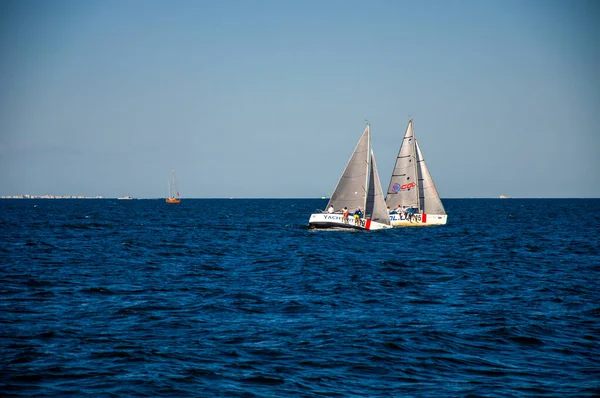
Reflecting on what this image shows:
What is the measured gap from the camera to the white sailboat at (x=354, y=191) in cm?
5650

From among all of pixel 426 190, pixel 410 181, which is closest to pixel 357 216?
pixel 410 181

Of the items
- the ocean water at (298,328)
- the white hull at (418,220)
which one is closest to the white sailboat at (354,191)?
the white hull at (418,220)

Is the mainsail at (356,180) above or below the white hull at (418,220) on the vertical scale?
above

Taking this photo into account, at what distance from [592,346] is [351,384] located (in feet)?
24.3

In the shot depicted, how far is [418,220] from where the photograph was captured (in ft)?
226

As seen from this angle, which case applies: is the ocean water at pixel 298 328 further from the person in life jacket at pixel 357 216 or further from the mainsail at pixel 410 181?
the mainsail at pixel 410 181

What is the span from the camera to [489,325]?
724 inches

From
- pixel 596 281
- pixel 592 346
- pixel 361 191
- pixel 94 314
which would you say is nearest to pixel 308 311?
pixel 94 314

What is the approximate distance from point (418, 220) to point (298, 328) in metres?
52.9

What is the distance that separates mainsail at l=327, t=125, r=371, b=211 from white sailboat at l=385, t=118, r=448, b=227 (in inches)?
449

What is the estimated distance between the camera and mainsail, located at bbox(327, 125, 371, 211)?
56656 mm

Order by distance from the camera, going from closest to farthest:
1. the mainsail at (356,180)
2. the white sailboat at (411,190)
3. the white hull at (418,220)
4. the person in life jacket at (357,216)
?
1. the person in life jacket at (357,216)
2. the mainsail at (356,180)
3. the white hull at (418,220)
4. the white sailboat at (411,190)

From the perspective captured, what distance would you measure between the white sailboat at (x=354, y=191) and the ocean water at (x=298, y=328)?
2010 cm

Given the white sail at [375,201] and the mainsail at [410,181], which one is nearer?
the white sail at [375,201]
